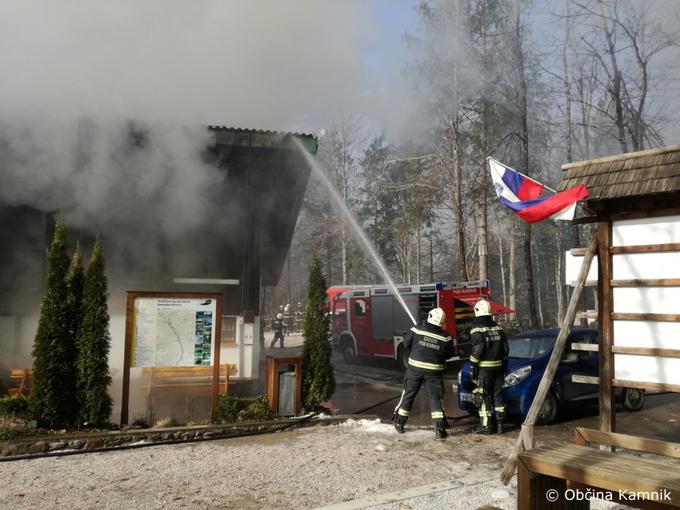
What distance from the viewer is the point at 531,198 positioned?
4766 millimetres

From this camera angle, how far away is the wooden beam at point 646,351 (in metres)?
4.11

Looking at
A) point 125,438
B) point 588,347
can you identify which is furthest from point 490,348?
point 125,438

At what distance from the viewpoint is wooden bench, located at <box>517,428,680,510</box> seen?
2393 millimetres

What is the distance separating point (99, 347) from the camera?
5.57 meters

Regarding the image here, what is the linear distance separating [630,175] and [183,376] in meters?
5.88

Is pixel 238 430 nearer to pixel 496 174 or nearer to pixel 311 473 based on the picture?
pixel 311 473

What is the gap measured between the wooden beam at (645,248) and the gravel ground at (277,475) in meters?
2.15

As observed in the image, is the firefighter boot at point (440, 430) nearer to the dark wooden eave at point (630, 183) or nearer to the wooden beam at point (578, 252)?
the wooden beam at point (578, 252)

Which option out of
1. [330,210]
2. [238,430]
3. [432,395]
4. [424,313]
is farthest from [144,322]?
[330,210]

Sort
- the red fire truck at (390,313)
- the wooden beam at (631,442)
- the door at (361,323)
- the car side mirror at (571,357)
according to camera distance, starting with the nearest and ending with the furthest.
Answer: the wooden beam at (631,442) < the car side mirror at (571,357) < the red fire truck at (390,313) < the door at (361,323)

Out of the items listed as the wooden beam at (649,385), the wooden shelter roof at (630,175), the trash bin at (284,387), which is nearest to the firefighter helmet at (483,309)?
the wooden beam at (649,385)

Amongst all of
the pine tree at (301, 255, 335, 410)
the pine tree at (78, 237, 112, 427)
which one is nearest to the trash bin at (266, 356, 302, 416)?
the pine tree at (301, 255, 335, 410)

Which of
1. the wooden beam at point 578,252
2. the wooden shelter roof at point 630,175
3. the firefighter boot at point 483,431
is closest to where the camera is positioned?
the wooden shelter roof at point 630,175

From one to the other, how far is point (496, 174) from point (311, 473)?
3176mm
